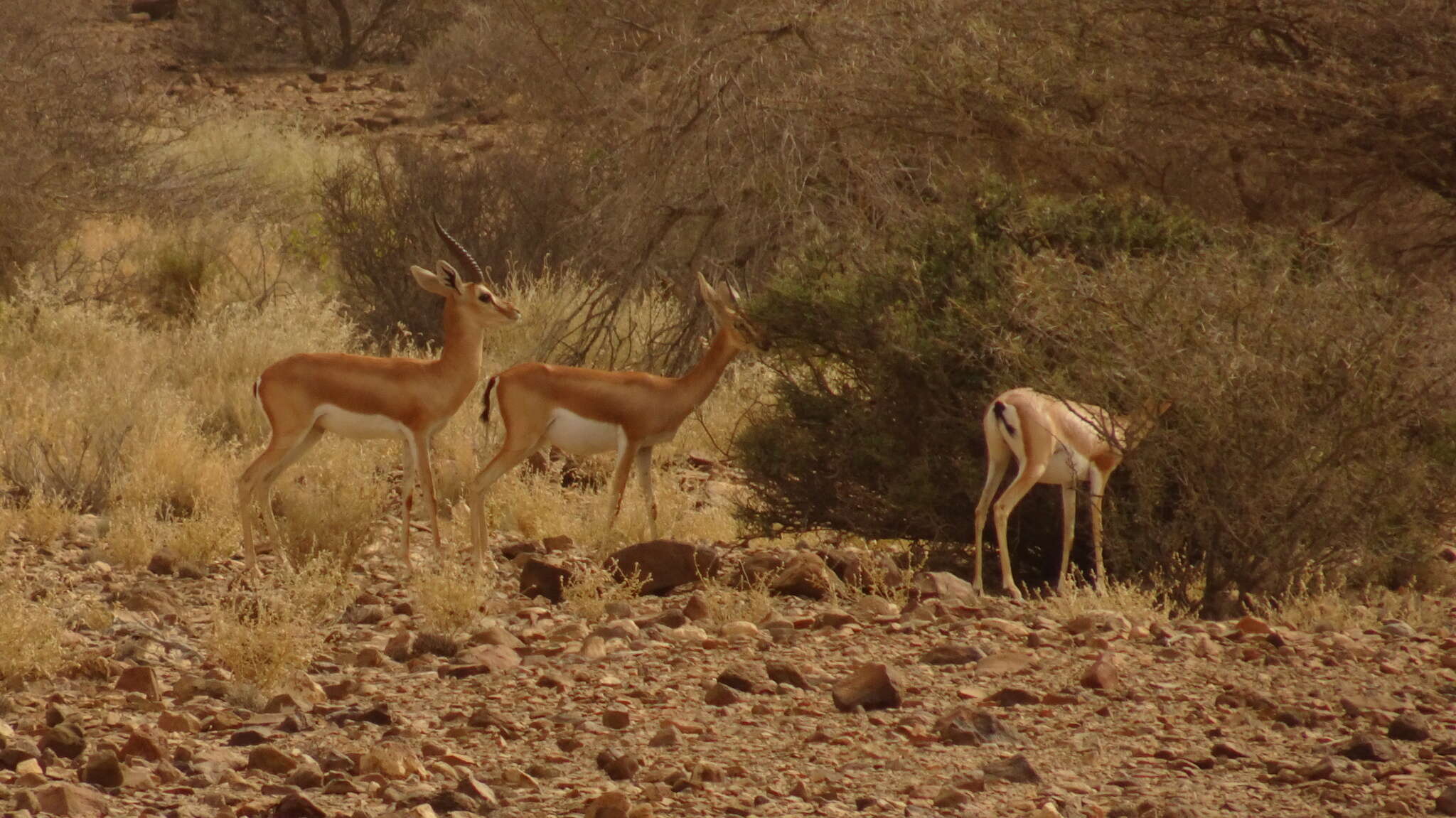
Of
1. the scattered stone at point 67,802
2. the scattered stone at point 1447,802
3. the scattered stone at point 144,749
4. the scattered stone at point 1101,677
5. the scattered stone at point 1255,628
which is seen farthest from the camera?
the scattered stone at point 1255,628

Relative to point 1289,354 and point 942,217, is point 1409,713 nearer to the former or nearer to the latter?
point 1289,354

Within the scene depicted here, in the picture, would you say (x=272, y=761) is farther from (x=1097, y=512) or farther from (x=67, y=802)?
(x=1097, y=512)

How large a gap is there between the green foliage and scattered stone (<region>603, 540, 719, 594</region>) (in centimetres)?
125

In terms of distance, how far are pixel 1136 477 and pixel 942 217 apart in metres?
1.99

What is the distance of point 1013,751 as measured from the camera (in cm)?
537

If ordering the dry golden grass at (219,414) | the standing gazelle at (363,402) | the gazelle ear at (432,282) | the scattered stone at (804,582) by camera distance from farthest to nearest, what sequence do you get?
the dry golden grass at (219,414), the gazelle ear at (432,282), the standing gazelle at (363,402), the scattered stone at (804,582)

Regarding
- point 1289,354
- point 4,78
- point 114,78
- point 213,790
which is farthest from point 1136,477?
point 114,78

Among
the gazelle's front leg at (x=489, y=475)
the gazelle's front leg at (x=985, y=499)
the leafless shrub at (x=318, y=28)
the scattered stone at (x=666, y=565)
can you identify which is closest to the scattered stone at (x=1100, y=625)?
the gazelle's front leg at (x=985, y=499)

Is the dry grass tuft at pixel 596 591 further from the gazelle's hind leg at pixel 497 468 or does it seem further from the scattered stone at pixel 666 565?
the gazelle's hind leg at pixel 497 468

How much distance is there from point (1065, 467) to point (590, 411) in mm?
2331

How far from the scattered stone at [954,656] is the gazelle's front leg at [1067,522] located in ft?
5.64

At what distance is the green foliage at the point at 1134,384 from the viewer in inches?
300

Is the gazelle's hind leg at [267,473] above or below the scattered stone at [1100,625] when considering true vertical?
below

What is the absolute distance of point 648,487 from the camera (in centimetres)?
952
